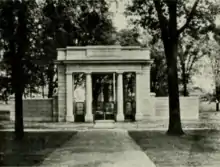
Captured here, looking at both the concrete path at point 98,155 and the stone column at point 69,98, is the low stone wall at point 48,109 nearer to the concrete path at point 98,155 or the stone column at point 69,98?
the stone column at point 69,98

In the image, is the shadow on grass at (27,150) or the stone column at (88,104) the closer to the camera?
the shadow on grass at (27,150)

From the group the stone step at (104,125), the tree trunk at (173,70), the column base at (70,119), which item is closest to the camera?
the tree trunk at (173,70)

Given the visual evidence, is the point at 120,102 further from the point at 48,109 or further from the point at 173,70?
the point at 173,70

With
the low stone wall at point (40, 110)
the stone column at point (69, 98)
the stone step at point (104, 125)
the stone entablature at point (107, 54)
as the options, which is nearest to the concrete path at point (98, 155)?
the stone step at point (104, 125)

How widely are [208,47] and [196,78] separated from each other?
8988 mm

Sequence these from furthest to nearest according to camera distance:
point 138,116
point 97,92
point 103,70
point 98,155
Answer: point 97,92 → point 138,116 → point 103,70 → point 98,155

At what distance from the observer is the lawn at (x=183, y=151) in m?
12.1

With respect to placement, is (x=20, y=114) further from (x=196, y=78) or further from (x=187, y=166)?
(x=196, y=78)

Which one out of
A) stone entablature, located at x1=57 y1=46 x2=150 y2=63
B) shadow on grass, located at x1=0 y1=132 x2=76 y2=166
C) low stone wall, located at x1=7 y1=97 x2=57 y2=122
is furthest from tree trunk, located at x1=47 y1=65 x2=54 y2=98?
shadow on grass, located at x1=0 y1=132 x2=76 y2=166

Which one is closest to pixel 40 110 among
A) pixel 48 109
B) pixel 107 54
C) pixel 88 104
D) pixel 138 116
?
pixel 48 109

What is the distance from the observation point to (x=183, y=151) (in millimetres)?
15039

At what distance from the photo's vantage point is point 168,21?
2247 cm

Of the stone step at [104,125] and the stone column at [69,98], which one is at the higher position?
the stone column at [69,98]

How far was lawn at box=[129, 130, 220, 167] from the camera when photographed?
1210 centimetres
